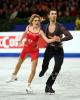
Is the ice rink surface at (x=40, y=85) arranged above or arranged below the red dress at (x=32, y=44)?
below

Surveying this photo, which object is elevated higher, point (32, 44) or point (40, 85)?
point (32, 44)

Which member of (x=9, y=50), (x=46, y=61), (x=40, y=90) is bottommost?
(x=9, y=50)

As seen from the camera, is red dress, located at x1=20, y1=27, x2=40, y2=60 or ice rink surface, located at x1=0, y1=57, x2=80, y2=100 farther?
red dress, located at x1=20, y1=27, x2=40, y2=60

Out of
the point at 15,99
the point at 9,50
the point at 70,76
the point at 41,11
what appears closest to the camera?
the point at 15,99

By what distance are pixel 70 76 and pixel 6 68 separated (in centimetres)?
234

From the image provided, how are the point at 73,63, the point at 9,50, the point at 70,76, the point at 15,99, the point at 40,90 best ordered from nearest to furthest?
the point at 15,99 < the point at 40,90 < the point at 70,76 < the point at 73,63 < the point at 9,50

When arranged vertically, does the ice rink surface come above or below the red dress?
below

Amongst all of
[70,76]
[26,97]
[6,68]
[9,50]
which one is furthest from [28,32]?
[9,50]

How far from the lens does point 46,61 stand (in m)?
9.45

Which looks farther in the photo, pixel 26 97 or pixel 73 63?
pixel 73 63

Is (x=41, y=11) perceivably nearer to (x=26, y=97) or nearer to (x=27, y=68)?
(x=27, y=68)

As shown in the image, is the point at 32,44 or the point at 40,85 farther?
the point at 40,85

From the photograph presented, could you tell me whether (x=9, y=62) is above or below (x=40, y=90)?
below

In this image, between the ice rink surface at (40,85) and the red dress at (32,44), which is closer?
the ice rink surface at (40,85)
